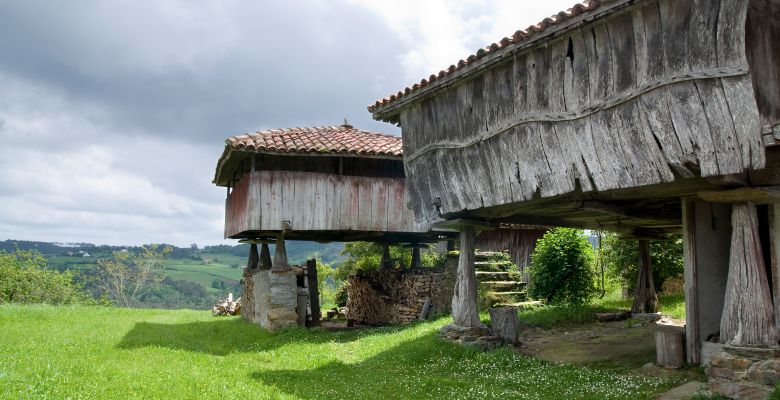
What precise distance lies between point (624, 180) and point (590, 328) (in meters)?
5.93

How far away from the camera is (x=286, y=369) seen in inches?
353

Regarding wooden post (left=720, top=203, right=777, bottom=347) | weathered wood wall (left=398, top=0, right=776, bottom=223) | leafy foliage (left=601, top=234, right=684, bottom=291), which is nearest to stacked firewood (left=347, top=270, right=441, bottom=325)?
leafy foliage (left=601, top=234, right=684, bottom=291)

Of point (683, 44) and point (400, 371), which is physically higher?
point (683, 44)

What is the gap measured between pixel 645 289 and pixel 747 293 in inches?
274

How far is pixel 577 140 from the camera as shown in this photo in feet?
23.0

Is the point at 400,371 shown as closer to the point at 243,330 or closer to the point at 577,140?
the point at 577,140

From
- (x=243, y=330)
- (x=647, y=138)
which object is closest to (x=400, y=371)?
(x=647, y=138)

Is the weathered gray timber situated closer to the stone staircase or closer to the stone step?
the stone staircase

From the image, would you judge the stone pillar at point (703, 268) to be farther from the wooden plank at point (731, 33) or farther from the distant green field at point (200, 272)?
the distant green field at point (200, 272)

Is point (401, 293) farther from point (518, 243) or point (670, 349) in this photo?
point (670, 349)

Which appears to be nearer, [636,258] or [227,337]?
[227,337]

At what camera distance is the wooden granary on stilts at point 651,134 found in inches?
224

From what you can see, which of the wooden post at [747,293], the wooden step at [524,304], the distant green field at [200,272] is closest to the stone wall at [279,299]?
the wooden step at [524,304]

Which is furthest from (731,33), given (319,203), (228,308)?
(228,308)
